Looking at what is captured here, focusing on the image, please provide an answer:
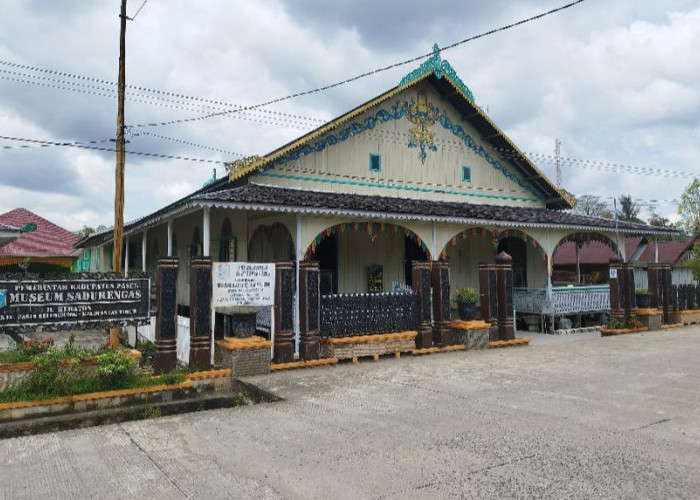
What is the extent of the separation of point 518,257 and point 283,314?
11.9 meters

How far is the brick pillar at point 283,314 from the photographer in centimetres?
1071

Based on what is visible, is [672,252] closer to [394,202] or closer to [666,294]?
[666,294]

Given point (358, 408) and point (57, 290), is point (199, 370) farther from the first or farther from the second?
point (358, 408)

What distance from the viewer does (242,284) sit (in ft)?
34.3

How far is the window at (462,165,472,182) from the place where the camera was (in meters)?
18.7

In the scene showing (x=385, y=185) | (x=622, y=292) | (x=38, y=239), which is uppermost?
(x=38, y=239)

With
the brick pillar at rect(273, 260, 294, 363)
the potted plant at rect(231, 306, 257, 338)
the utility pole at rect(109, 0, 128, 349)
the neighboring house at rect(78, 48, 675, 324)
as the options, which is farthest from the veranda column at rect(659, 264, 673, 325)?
the utility pole at rect(109, 0, 128, 349)

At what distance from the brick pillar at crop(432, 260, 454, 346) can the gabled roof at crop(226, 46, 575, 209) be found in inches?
206

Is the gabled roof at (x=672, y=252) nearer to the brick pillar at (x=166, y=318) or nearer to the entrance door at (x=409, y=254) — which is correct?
the entrance door at (x=409, y=254)

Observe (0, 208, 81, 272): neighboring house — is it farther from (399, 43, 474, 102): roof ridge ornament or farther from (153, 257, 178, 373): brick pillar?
(153, 257, 178, 373): brick pillar

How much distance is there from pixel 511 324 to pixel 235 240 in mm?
8231

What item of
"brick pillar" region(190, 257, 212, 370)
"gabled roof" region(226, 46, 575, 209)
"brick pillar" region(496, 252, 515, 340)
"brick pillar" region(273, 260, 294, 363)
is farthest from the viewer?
"gabled roof" region(226, 46, 575, 209)

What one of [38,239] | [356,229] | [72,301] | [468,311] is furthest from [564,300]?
[38,239]

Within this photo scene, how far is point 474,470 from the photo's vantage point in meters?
5.14
